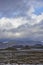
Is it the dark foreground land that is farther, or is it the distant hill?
the distant hill

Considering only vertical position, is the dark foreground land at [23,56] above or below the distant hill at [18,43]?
below

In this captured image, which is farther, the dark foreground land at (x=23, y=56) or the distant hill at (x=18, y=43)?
the distant hill at (x=18, y=43)

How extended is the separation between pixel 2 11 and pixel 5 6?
166mm

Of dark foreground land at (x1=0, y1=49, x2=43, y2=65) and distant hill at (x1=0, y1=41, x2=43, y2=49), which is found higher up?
distant hill at (x1=0, y1=41, x2=43, y2=49)

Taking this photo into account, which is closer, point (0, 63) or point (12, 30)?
point (0, 63)

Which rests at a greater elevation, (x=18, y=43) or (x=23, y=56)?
(x=18, y=43)

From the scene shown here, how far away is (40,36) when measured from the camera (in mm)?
3367

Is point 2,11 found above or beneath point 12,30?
above

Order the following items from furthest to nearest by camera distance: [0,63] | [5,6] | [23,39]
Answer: [5,6], [23,39], [0,63]

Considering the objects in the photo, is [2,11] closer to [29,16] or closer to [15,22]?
[15,22]

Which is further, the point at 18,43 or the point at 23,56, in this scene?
the point at 18,43

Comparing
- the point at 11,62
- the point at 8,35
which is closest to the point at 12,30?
the point at 8,35

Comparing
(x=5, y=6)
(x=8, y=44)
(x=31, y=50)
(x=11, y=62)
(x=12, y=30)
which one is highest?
(x=5, y=6)

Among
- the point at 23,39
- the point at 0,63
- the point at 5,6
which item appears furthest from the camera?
the point at 5,6
